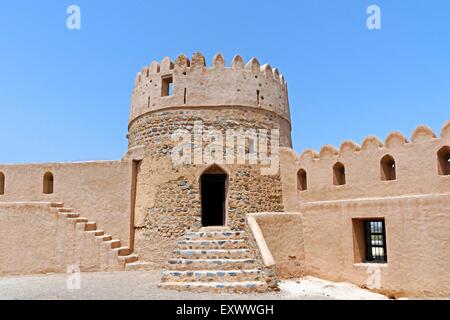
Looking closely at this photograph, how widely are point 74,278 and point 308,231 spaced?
6947 millimetres

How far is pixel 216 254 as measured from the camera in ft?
35.1

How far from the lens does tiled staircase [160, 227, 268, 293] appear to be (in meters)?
9.30

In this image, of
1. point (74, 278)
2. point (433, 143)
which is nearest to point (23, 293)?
point (74, 278)

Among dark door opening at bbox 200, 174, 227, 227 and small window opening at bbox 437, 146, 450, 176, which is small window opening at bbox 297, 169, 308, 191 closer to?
dark door opening at bbox 200, 174, 227, 227

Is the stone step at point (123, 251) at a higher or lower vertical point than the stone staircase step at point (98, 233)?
lower

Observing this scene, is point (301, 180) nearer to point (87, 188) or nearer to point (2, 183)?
point (87, 188)

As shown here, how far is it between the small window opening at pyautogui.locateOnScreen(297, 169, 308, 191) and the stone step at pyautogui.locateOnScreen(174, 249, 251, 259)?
3.62 m

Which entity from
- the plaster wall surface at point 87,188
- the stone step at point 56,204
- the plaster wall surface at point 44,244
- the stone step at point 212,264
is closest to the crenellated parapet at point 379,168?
the stone step at point 212,264

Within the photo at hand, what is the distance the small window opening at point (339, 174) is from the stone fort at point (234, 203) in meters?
0.04

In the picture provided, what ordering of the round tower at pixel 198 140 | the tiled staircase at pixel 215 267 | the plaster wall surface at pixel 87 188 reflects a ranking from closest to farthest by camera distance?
the tiled staircase at pixel 215 267
the round tower at pixel 198 140
the plaster wall surface at pixel 87 188

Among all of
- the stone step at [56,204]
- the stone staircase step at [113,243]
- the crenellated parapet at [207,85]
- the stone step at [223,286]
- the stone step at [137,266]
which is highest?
the crenellated parapet at [207,85]

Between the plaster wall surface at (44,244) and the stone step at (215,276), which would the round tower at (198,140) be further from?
the stone step at (215,276)

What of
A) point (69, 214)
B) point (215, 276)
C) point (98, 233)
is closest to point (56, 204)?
point (69, 214)

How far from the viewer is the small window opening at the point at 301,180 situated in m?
13.5
